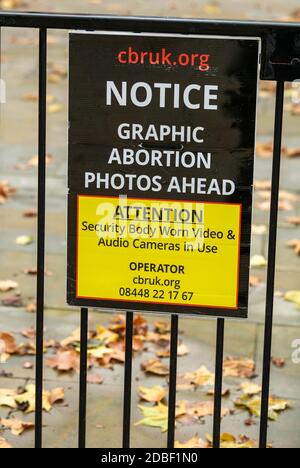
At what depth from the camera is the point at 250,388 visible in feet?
15.5

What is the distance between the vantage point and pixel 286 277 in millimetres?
6066

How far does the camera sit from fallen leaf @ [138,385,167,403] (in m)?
4.64

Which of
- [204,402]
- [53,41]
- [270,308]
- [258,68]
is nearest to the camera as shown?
[258,68]

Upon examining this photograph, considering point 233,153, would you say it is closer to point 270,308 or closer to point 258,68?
point 258,68

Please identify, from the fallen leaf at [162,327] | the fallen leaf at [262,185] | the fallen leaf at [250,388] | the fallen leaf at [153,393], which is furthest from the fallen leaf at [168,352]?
the fallen leaf at [262,185]

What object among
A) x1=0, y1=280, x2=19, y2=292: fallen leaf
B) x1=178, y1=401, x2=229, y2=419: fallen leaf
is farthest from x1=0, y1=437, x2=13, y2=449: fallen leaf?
x1=0, y1=280, x2=19, y2=292: fallen leaf

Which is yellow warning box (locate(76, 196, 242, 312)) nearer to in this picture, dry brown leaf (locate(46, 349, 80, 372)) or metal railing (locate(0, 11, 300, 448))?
metal railing (locate(0, 11, 300, 448))

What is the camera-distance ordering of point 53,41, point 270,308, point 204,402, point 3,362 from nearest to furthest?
point 270,308 < point 204,402 < point 3,362 < point 53,41

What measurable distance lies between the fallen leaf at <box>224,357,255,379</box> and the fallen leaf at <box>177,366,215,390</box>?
92 mm

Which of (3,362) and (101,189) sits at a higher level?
(101,189)

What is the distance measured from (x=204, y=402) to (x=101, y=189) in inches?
65.3

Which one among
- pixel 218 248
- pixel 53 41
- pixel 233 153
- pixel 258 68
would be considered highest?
pixel 53 41

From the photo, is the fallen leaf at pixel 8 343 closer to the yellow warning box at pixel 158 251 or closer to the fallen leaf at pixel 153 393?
the fallen leaf at pixel 153 393
